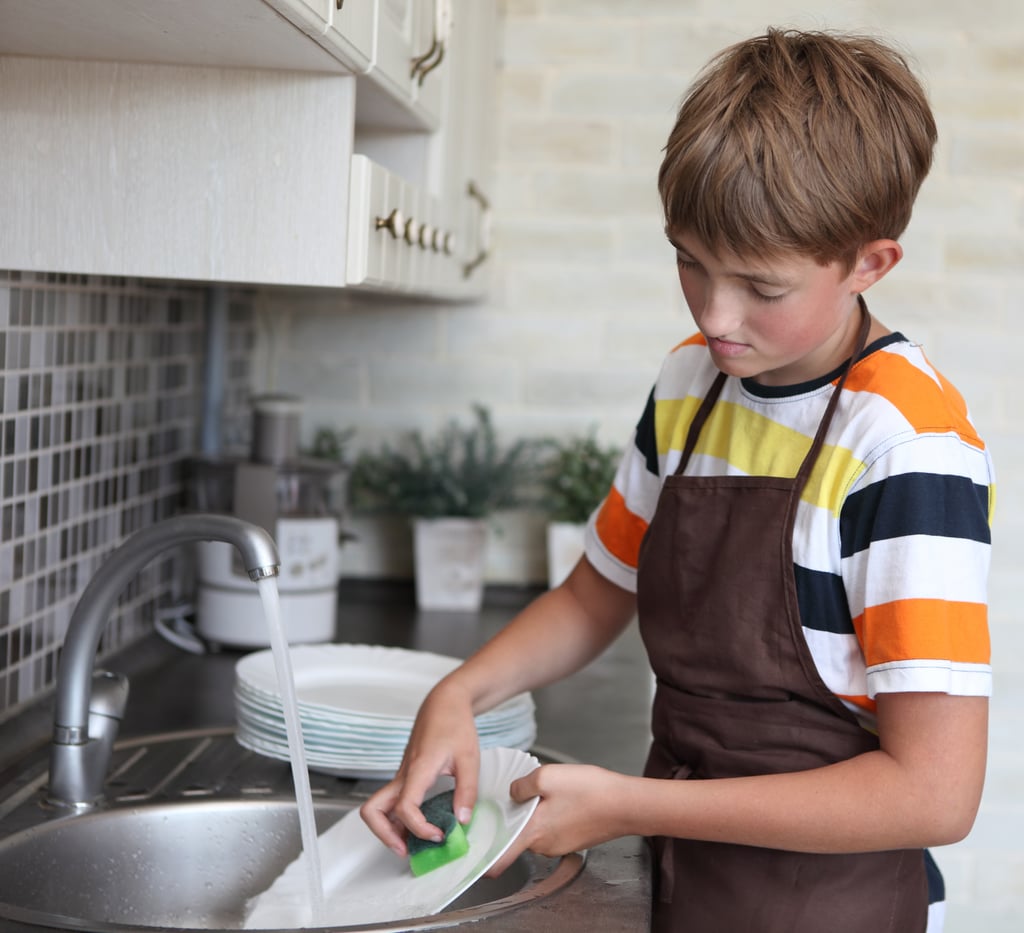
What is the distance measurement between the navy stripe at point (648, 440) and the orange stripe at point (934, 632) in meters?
0.34

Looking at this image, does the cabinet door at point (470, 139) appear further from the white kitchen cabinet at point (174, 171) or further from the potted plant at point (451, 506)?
the white kitchen cabinet at point (174, 171)

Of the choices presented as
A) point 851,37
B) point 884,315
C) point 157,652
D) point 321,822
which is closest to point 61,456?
point 157,652

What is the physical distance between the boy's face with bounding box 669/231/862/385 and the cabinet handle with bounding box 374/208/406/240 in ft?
1.31

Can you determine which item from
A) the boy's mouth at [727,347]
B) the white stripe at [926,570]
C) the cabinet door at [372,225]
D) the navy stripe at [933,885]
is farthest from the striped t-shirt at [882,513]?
the cabinet door at [372,225]

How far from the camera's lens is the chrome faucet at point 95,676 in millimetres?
1074

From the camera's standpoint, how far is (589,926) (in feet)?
3.12

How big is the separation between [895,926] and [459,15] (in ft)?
4.15

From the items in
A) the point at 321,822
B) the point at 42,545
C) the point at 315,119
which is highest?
the point at 315,119

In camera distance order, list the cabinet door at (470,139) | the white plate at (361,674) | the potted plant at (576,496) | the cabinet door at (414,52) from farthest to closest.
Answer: the potted plant at (576,496) → the cabinet door at (470,139) → the white plate at (361,674) → the cabinet door at (414,52)

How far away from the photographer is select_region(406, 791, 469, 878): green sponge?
3.41ft

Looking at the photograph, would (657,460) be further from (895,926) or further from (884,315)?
(884,315)

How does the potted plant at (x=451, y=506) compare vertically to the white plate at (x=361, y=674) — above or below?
above

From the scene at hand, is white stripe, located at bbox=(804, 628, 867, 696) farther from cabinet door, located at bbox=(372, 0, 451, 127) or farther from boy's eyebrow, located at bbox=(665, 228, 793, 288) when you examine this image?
cabinet door, located at bbox=(372, 0, 451, 127)

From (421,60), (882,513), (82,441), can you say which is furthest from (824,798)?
(82,441)
